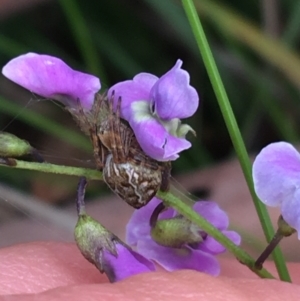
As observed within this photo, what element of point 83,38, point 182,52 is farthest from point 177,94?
point 182,52

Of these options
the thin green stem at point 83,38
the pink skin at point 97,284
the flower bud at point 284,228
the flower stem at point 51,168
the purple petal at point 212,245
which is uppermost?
the thin green stem at point 83,38

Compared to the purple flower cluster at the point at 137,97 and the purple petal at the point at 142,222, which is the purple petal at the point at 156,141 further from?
the purple petal at the point at 142,222

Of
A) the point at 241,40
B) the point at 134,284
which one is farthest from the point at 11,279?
the point at 241,40

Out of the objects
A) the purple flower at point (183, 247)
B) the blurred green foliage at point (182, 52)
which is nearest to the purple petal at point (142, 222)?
the purple flower at point (183, 247)

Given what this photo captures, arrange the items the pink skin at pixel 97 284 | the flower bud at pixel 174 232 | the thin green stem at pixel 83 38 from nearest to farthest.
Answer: the pink skin at pixel 97 284
the flower bud at pixel 174 232
the thin green stem at pixel 83 38

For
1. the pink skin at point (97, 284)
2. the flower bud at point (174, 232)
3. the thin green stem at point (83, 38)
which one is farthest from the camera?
the thin green stem at point (83, 38)

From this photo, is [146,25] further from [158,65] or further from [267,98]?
[267,98]
